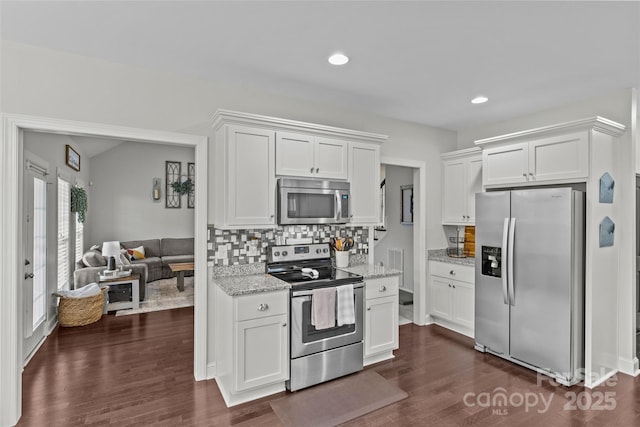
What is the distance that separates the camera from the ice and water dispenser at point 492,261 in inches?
132

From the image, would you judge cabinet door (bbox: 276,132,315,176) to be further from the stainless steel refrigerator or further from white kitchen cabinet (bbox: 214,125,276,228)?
the stainless steel refrigerator

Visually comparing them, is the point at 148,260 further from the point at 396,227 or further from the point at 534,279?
the point at 534,279

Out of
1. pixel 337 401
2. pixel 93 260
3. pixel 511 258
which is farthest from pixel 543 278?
pixel 93 260

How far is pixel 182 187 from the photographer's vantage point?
7805 mm

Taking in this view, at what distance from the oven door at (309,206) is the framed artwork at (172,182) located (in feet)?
18.7

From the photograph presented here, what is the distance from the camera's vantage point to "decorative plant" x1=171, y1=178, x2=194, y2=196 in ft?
25.5

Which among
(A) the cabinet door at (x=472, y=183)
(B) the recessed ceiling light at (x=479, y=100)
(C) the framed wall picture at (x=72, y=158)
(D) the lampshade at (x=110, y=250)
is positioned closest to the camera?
(B) the recessed ceiling light at (x=479, y=100)

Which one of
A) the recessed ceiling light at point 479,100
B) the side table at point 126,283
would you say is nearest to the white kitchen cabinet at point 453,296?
the recessed ceiling light at point 479,100

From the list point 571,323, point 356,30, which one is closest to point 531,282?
point 571,323

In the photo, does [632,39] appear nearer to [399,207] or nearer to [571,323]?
[571,323]

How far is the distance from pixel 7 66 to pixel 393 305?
3.66 m

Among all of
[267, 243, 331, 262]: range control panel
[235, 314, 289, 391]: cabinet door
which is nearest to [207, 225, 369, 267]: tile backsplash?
[267, 243, 331, 262]: range control panel

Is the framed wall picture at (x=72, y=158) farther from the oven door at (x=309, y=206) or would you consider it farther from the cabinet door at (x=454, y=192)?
the cabinet door at (x=454, y=192)

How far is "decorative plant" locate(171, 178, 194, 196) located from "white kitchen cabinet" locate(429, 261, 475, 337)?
5809mm
